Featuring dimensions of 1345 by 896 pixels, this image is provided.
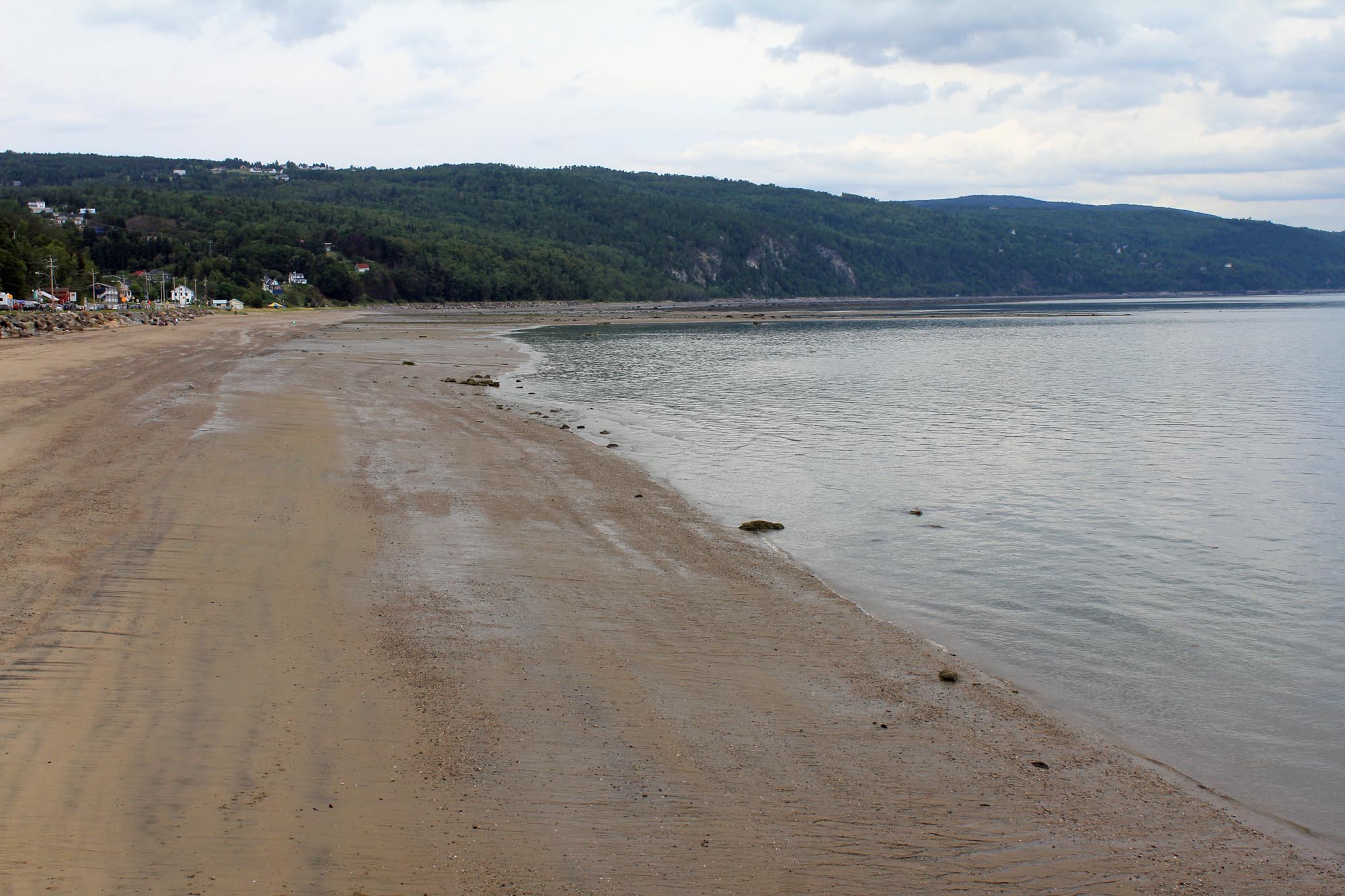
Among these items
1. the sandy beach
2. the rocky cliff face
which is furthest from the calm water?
the rocky cliff face

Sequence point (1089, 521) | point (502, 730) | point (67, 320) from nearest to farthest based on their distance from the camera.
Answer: point (502, 730), point (1089, 521), point (67, 320)

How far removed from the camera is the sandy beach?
4922 millimetres

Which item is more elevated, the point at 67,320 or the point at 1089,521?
the point at 67,320

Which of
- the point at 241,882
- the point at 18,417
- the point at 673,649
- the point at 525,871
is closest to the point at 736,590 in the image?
the point at 673,649

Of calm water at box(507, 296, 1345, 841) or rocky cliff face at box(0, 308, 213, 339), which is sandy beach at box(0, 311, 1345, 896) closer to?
calm water at box(507, 296, 1345, 841)

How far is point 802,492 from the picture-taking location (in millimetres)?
16156

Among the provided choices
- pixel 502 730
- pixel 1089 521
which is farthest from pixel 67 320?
pixel 502 730

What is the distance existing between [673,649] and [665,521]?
200 inches

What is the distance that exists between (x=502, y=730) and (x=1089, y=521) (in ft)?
34.4

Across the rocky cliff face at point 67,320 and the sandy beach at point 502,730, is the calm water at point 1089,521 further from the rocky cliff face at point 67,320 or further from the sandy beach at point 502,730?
the rocky cliff face at point 67,320

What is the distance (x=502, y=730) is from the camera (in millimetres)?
6281

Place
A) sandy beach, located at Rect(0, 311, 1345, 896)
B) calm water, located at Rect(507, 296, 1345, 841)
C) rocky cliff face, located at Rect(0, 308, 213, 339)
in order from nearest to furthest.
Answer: sandy beach, located at Rect(0, 311, 1345, 896) < calm water, located at Rect(507, 296, 1345, 841) < rocky cliff face, located at Rect(0, 308, 213, 339)

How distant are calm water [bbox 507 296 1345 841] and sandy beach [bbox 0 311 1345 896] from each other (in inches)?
34.9

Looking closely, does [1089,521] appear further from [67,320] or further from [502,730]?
[67,320]
